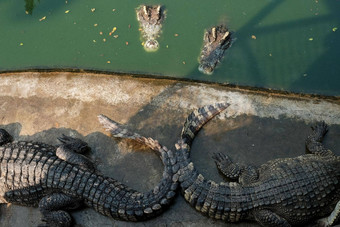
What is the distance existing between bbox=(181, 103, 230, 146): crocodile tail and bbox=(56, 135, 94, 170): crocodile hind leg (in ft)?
4.18

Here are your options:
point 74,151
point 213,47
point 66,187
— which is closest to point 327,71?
point 213,47

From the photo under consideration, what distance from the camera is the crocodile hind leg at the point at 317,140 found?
4.43 metres

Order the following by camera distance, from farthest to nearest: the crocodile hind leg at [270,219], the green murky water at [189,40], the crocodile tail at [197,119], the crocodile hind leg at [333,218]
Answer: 1. the green murky water at [189,40]
2. the crocodile tail at [197,119]
3. the crocodile hind leg at [270,219]
4. the crocodile hind leg at [333,218]

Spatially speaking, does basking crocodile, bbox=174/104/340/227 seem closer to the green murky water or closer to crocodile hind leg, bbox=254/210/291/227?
crocodile hind leg, bbox=254/210/291/227

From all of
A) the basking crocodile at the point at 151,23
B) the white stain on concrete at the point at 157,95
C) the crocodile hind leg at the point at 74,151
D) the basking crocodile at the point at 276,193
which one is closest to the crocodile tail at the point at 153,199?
the basking crocodile at the point at 276,193

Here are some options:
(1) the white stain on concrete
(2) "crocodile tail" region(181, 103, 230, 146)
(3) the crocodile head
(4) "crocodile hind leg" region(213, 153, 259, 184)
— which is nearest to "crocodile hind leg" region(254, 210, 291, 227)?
(4) "crocodile hind leg" region(213, 153, 259, 184)

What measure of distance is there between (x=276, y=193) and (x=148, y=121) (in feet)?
6.54

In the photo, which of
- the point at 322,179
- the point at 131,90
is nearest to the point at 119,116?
the point at 131,90

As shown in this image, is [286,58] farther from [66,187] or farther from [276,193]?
[66,187]

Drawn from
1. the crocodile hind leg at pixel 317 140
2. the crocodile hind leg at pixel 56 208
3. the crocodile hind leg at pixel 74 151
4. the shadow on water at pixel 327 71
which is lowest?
the crocodile hind leg at pixel 56 208

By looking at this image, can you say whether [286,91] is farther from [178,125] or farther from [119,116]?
[119,116]

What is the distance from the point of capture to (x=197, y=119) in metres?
4.79

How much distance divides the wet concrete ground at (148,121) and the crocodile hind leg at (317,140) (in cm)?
12

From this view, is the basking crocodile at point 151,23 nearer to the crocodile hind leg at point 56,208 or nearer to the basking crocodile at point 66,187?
the basking crocodile at point 66,187
